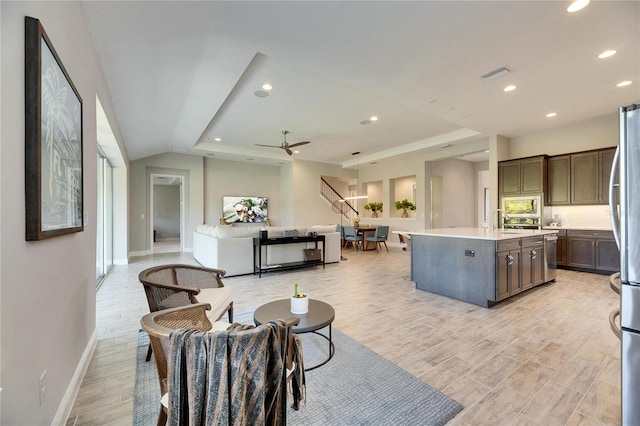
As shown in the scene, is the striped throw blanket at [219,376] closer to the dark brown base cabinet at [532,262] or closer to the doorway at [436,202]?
the dark brown base cabinet at [532,262]

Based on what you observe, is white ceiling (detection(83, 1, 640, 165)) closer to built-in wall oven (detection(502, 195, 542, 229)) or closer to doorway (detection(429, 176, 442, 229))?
built-in wall oven (detection(502, 195, 542, 229))

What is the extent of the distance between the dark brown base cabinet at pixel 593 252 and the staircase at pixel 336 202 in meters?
6.72

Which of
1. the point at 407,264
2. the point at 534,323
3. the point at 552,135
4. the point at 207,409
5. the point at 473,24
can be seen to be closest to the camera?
the point at 207,409

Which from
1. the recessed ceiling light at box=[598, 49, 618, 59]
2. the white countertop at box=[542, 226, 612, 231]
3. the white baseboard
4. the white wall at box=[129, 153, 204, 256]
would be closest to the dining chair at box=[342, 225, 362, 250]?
the white wall at box=[129, 153, 204, 256]

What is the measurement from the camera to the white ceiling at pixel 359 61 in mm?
2475

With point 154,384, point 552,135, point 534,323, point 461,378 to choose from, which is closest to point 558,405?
point 461,378

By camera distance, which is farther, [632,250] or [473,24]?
[473,24]

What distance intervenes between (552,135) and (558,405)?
6.38 m

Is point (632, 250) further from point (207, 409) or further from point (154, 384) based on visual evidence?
point (154, 384)

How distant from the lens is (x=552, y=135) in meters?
6.18

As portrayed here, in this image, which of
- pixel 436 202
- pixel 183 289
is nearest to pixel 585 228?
pixel 436 202

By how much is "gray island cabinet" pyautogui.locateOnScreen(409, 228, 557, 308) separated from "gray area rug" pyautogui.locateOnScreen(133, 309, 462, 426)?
2.04 meters

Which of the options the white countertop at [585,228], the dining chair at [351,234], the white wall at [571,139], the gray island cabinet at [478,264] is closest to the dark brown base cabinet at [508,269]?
the gray island cabinet at [478,264]

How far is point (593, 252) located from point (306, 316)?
243 inches
